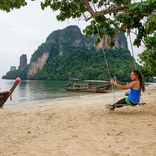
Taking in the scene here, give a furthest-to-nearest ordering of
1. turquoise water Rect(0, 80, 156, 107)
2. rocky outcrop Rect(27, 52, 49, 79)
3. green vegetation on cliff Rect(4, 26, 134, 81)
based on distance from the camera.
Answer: rocky outcrop Rect(27, 52, 49, 79), green vegetation on cliff Rect(4, 26, 134, 81), turquoise water Rect(0, 80, 156, 107)

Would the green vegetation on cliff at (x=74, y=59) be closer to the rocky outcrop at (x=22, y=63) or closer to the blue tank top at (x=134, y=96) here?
the rocky outcrop at (x=22, y=63)

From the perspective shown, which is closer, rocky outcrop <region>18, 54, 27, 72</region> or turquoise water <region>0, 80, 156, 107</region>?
turquoise water <region>0, 80, 156, 107</region>

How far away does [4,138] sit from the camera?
3949 millimetres

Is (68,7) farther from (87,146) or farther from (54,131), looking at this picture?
(87,146)

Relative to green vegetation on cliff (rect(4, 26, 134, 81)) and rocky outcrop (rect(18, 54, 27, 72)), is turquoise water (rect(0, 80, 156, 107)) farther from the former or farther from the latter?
rocky outcrop (rect(18, 54, 27, 72))

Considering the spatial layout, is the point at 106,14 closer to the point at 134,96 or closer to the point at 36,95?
the point at 134,96

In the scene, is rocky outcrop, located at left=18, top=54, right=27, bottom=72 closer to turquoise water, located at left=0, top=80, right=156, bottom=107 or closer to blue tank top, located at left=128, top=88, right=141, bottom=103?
turquoise water, located at left=0, top=80, right=156, bottom=107

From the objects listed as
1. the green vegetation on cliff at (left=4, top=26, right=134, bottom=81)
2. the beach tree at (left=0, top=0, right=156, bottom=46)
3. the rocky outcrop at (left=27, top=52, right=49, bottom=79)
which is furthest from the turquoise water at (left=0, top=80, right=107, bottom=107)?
the rocky outcrop at (left=27, top=52, right=49, bottom=79)

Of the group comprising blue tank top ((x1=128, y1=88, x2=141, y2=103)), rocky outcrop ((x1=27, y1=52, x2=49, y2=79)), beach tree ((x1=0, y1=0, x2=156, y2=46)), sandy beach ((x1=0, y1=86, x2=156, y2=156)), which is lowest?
sandy beach ((x1=0, y1=86, x2=156, y2=156))

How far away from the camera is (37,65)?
4473 inches

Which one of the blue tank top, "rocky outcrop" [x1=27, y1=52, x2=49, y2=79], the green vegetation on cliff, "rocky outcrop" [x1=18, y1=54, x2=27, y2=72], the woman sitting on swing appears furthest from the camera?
"rocky outcrop" [x1=18, y1=54, x2=27, y2=72]

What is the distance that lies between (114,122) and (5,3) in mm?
3641

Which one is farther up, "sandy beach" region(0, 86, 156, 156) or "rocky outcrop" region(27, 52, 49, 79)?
"rocky outcrop" region(27, 52, 49, 79)

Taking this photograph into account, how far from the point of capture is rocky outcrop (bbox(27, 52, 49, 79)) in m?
111
